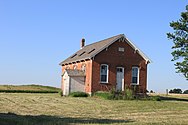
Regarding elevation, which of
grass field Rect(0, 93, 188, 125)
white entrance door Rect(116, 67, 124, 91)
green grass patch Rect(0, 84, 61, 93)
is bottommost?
grass field Rect(0, 93, 188, 125)

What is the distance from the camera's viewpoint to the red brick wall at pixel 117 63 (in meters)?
41.3

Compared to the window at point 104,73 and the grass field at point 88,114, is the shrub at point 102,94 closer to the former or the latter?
the window at point 104,73

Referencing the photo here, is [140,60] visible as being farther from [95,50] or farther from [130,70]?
[95,50]

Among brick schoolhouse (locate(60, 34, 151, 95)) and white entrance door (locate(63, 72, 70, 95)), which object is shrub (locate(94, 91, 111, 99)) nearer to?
brick schoolhouse (locate(60, 34, 151, 95))

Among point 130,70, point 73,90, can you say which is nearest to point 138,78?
point 130,70

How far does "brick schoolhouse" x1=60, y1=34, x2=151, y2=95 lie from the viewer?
41.3 metres

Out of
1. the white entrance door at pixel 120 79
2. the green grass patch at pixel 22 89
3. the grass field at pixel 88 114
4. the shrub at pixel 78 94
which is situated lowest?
the grass field at pixel 88 114

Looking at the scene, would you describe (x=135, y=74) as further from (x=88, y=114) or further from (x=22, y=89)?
(x=22, y=89)

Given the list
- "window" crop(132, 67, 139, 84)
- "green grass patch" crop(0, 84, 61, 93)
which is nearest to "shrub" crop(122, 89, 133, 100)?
"window" crop(132, 67, 139, 84)

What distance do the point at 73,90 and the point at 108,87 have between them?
386 cm

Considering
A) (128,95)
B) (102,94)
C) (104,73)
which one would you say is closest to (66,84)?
(104,73)

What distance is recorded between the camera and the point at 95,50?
138 feet

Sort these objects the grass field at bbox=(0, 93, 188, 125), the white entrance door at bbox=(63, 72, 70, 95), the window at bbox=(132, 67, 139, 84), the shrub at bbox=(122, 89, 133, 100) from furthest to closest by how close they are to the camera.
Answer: the window at bbox=(132, 67, 139, 84)
the white entrance door at bbox=(63, 72, 70, 95)
the shrub at bbox=(122, 89, 133, 100)
the grass field at bbox=(0, 93, 188, 125)

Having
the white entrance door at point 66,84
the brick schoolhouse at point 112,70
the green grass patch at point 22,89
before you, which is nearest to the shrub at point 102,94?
the brick schoolhouse at point 112,70
